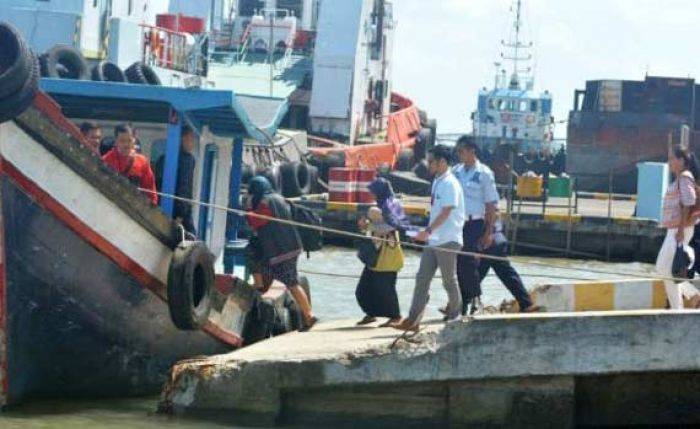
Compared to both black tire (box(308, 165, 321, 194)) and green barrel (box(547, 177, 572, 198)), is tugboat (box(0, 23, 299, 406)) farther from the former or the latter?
black tire (box(308, 165, 321, 194))

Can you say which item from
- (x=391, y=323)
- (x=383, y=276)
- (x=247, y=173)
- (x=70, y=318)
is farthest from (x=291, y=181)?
(x=70, y=318)

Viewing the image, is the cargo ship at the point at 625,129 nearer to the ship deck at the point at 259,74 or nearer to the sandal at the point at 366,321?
the ship deck at the point at 259,74

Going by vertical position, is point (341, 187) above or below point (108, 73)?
below

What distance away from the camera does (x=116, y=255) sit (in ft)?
36.2

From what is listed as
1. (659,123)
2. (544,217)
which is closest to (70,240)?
(544,217)

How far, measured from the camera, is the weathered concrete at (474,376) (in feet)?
33.5

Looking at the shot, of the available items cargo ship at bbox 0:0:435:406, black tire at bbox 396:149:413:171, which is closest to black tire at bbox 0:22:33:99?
cargo ship at bbox 0:0:435:406

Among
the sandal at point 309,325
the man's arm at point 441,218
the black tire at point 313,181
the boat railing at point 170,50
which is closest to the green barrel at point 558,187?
the black tire at point 313,181

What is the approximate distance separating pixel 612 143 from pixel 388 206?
119 ft

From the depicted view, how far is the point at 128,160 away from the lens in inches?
463

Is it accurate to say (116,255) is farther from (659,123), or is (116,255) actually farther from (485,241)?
(659,123)

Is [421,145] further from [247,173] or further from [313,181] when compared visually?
[247,173]

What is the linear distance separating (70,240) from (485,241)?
3.16 metres

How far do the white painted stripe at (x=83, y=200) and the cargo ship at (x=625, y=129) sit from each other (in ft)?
119
